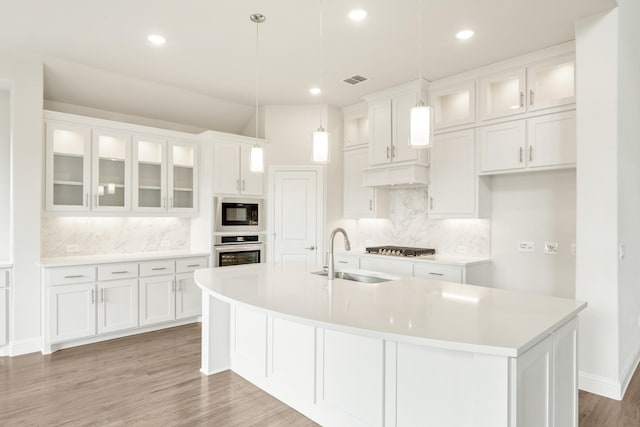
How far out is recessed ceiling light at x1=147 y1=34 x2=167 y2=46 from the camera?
3322 mm

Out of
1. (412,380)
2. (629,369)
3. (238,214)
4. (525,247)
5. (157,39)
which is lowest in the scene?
(629,369)

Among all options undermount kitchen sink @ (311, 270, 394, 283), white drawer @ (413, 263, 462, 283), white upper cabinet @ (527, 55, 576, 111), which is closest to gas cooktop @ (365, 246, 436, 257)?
white drawer @ (413, 263, 462, 283)

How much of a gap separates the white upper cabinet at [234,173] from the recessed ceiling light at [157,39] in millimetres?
1598

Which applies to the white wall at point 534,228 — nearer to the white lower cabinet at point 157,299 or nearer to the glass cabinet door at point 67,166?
the white lower cabinet at point 157,299

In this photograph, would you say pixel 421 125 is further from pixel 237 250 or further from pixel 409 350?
pixel 237 250

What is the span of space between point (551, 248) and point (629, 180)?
0.88 metres

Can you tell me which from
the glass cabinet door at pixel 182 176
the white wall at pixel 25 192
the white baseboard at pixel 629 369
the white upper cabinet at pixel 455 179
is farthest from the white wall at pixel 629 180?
the white wall at pixel 25 192

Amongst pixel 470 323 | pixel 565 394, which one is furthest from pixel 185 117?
pixel 565 394

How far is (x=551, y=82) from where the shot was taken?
12.1ft

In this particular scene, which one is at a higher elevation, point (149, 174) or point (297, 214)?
point (149, 174)

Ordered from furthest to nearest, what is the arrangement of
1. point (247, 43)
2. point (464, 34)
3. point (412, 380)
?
point (247, 43) < point (464, 34) < point (412, 380)

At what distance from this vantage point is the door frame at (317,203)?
206 inches

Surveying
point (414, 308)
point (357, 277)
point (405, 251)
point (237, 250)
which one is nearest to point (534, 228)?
point (405, 251)

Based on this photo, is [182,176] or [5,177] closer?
[5,177]
